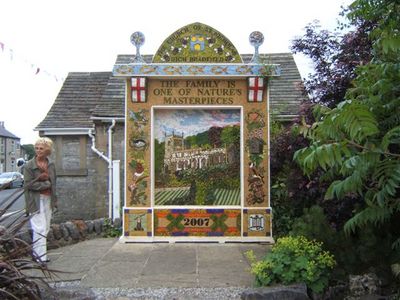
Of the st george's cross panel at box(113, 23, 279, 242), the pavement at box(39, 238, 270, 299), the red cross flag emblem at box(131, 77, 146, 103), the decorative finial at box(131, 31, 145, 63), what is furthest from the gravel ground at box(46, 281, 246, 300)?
the decorative finial at box(131, 31, 145, 63)

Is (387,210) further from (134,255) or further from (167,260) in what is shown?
(134,255)

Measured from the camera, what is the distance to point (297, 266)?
5395 millimetres

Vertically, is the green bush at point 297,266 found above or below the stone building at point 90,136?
below

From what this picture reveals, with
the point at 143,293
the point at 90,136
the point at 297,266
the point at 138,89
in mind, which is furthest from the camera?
the point at 90,136

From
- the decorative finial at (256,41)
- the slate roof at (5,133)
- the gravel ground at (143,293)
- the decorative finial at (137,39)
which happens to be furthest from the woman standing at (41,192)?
the slate roof at (5,133)

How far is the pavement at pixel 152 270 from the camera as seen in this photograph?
5594 mm

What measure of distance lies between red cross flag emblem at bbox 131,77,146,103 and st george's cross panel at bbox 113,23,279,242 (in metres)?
0.02

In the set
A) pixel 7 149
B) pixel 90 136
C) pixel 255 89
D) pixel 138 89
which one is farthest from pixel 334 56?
pixel 7 149

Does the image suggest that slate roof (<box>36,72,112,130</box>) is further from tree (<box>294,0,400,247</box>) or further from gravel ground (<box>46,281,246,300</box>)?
tree (<box>294,0,400,247</box>)

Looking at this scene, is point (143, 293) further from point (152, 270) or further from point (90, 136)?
point (90, 136)

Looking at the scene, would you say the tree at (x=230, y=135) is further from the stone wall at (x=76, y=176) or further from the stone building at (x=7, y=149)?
the stone building at (x=7, y=149)

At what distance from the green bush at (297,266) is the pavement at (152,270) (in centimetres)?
43

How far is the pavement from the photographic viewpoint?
5594 mm

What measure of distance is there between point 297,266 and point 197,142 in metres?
4.02
